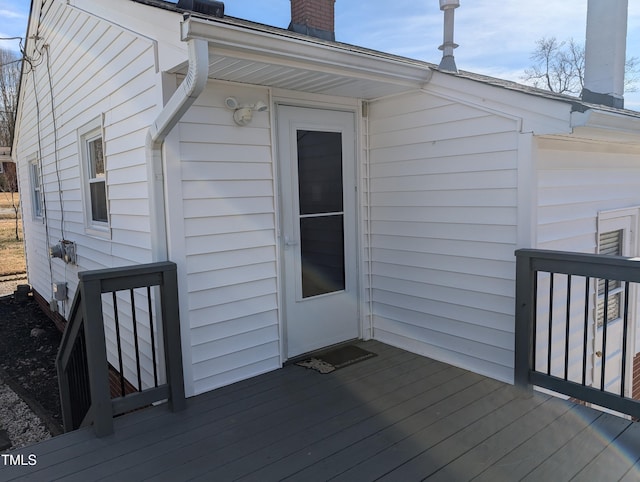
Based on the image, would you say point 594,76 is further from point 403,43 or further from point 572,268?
point 403,43

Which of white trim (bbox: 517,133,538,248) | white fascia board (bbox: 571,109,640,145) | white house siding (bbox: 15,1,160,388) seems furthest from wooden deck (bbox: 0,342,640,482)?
white fascia board (bbox: 571,109,640,145)

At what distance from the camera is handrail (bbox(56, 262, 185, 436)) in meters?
2.45

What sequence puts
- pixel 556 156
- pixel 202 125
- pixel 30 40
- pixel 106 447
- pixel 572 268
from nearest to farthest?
pixel 106 447, pixel 572 268, pixel 202 125, pixel 556 156, pixel 30 40

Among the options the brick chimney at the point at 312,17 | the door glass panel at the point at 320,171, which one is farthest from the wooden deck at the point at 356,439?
the brick chimney at the point at 312,17

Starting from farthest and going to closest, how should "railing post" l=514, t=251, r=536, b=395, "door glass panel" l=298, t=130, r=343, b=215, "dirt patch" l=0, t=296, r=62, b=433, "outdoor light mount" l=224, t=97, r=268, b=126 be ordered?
"dirt patch" l=0, t=296, r=62, b=433
"door glass panel" l=298, t=130, r=343, b=215
"outdoor light mount" l=224, t=97, r=268, b=126
"railing post" l=514, t=251, r=536, b=395

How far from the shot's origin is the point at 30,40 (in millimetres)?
6395

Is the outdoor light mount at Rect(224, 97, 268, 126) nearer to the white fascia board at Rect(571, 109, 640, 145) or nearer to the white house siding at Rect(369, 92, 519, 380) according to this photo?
the white house siding at Rect(369, 92, 519, 380)

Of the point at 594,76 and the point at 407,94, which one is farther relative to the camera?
the point at 594,76

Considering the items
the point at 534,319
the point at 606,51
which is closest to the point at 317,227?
the point at 534,319

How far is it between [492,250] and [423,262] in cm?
64

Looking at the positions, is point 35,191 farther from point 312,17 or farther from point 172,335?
point 172,335

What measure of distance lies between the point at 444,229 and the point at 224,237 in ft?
5.65

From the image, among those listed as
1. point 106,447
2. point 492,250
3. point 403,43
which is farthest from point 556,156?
point 403,43

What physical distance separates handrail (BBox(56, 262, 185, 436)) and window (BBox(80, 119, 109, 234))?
167 centimetres
